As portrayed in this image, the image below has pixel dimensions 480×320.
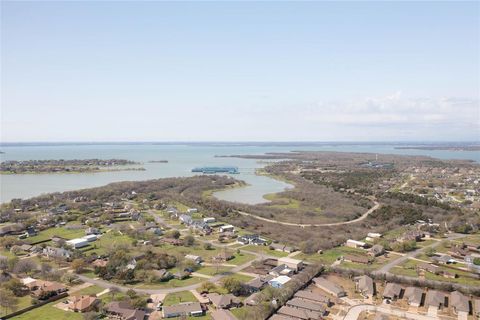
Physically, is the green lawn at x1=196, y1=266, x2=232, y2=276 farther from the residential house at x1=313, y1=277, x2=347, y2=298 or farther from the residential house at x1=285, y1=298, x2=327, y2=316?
the residential house at x1=285, y1=298, x2=327, y2=316

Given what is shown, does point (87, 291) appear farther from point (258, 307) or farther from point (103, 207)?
point (103, 207)

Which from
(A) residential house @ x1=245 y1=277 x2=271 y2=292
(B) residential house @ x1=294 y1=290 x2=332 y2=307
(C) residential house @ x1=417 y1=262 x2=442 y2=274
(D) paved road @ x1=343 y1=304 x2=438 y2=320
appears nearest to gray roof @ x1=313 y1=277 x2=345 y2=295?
(B) residential house @ x1=294 y1=290 x2=332 y2=307

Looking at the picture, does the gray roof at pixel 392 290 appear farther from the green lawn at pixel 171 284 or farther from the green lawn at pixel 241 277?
the green lawn at pixel 171 284

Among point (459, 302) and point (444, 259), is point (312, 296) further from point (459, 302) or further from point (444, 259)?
point (444, 259)

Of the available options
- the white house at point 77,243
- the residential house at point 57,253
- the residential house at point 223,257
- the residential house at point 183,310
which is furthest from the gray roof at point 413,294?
the white house at point 77,243

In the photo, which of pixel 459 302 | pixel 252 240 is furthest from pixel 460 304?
pixel 252 240

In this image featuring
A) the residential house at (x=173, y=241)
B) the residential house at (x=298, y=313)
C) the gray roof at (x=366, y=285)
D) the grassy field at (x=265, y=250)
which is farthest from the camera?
the residential house at (x=173, y=241)

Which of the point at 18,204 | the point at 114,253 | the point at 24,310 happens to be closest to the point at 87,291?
the point at 24,310
